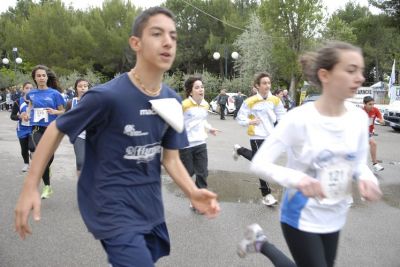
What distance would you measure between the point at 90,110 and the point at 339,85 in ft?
4.51

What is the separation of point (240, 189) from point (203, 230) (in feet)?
7.35

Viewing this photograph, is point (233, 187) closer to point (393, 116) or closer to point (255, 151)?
point (255, 151)

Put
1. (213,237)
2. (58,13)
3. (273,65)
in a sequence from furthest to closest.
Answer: (58,13)
(273,65)
(213,237)

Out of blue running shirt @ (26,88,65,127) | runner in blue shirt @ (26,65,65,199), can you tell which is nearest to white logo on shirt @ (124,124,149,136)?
runner in blue shirt @ (26,65,65,199)

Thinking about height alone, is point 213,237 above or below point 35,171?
below

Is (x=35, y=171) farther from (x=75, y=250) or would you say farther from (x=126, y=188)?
(x=75, y=250)

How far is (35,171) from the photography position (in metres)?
Answer: 2.31

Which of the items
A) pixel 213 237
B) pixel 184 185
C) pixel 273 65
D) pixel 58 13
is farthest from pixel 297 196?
pixel 58 13

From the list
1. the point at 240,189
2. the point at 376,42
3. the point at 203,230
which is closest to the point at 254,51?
the point at 376,42

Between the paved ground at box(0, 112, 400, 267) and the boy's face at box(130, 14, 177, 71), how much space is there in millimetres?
2276

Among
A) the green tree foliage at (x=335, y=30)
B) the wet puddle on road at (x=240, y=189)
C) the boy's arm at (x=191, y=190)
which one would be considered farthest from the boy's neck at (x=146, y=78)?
the green tree foliage at (x=335, y=30)

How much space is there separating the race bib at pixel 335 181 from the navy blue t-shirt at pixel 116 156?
0.94 m

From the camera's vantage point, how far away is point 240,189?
7277 millimetres

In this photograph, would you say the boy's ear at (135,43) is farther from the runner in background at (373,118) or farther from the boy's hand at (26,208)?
the runner in background at (373,118)
